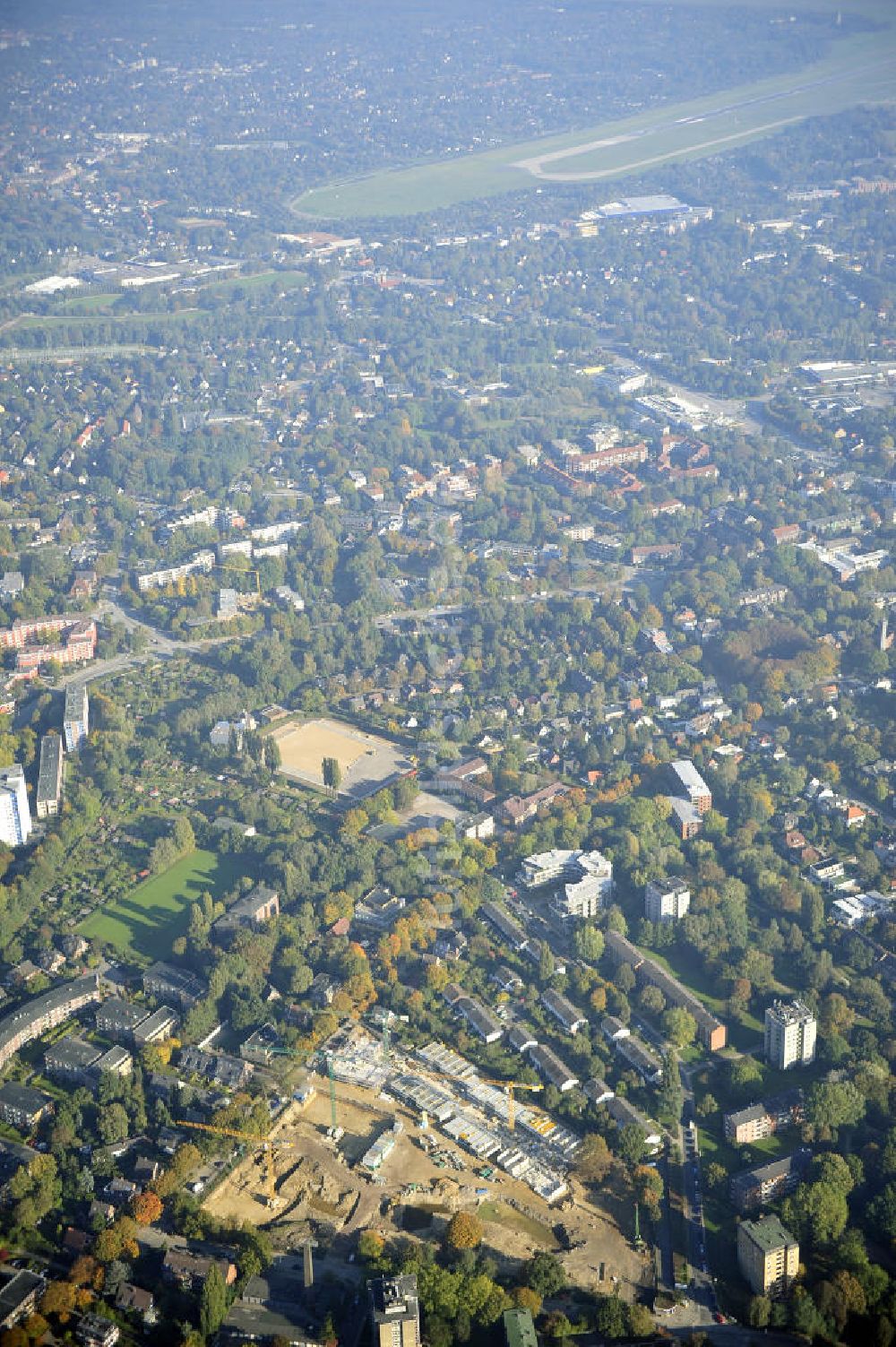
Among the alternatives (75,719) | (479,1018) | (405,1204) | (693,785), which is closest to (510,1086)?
(479,1018)

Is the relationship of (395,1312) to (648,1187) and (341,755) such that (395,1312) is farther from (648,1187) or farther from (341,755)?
(341,755)

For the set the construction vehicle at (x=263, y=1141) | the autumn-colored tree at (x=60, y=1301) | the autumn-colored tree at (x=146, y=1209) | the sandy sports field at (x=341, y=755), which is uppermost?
the autumn-colored tree at (x=60, y=1301)

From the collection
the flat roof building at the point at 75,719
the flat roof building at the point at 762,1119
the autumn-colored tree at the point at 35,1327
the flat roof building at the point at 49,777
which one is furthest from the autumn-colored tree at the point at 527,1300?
the flat roof building at the point at 75,719

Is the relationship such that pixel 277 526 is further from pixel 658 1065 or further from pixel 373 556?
pixel 658 1065

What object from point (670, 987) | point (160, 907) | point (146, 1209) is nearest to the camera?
point (146, 1209)

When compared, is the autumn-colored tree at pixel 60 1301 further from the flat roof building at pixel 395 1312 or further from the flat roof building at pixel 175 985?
the flat roof building at pixel 175 985
